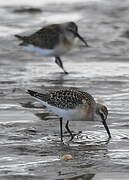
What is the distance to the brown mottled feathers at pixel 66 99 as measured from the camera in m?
10.2

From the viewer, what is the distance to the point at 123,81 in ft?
45.6

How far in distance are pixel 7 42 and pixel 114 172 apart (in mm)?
9788

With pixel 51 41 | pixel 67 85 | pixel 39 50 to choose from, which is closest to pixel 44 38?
pixel 51 41

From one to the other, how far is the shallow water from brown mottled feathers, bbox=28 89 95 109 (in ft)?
1.47

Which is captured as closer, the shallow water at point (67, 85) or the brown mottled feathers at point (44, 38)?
the shallow water at point (67, 85)

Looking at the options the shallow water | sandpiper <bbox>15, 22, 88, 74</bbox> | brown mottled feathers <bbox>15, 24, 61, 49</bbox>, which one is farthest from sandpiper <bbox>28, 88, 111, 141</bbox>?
brown mottled feathers <bbox>15, 24, 61, 49</bbox>

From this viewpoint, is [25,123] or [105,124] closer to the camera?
[105,124]

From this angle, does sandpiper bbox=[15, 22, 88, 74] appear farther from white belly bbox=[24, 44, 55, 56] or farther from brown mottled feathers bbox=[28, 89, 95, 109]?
brown mottled feathers bbox=[28, 89, 95, 109]

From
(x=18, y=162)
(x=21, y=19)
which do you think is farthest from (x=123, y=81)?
(x=21, y=19)

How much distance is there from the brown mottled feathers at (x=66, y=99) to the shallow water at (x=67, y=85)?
0.45 metres

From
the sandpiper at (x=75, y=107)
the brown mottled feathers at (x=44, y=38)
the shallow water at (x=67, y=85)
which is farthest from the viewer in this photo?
the brown mottled feathers at (x=44, y=38)

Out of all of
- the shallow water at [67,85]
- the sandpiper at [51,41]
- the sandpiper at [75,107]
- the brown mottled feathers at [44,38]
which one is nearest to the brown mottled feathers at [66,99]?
the sandpiper at [75,107]

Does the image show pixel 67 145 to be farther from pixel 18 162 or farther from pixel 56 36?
pixel 56 36

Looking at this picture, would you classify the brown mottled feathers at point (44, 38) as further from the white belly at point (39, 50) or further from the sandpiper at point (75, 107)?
the sandpiper at point (75, 107)
